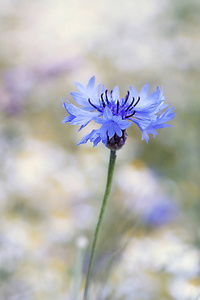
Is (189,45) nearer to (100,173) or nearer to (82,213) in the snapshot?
(100,173)

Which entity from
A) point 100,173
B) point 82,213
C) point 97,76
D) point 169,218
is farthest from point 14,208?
point 97,76

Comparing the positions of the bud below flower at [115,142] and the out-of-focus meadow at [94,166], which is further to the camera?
the out-of-focus meadow at [94,166]

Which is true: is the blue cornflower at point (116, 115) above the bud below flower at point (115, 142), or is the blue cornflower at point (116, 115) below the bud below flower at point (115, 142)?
above

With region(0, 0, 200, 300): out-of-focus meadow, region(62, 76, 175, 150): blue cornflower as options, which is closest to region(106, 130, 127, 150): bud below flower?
region(62, 76, 175, 150): blue cornflower

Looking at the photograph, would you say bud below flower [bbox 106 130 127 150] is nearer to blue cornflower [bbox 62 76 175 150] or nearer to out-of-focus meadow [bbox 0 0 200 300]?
blue cornflower [bbox 62 76 175 150]

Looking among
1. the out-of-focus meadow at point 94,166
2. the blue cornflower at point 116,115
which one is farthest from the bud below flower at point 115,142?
the out-of-focus meadow at point 94,166

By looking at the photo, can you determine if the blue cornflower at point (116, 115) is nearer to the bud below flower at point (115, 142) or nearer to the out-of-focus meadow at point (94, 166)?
the bud below flower at point (115, 142)
